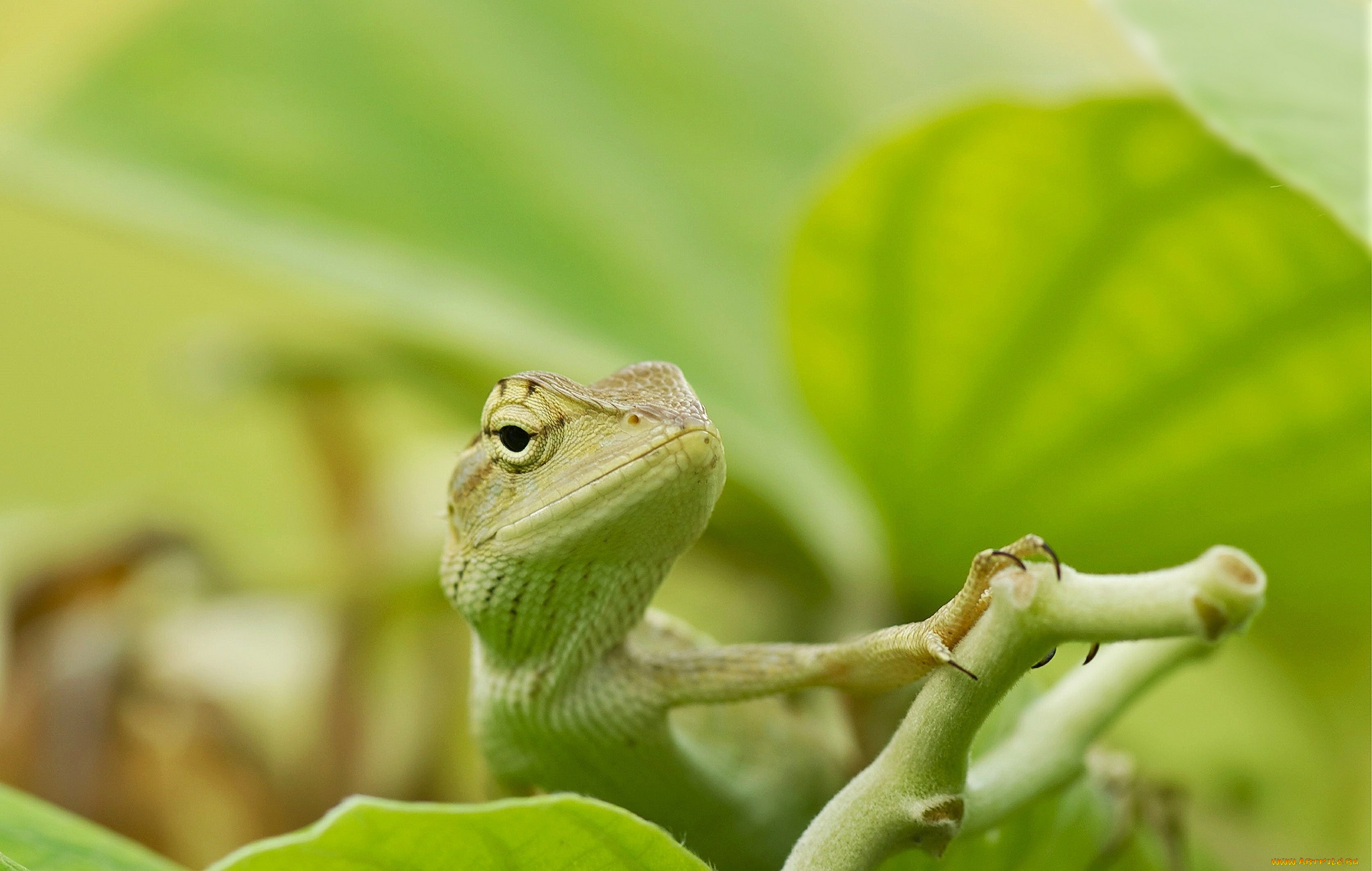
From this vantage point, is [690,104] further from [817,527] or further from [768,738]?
[768,738]

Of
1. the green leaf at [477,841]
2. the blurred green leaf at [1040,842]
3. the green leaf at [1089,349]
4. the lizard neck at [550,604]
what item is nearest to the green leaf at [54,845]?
the green leaf at [477,841]

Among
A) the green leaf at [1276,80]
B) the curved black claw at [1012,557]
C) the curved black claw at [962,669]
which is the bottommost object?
the curved black claw at [962,669]

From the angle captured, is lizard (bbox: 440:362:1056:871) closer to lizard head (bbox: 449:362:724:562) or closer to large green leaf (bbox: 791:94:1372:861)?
lizard head (bbox: 449:362:724:562)

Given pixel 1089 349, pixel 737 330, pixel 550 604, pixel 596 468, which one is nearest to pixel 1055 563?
pixel 596 468

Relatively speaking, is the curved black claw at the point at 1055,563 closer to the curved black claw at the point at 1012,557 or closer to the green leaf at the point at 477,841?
the curved black claw at the point at 1012,557

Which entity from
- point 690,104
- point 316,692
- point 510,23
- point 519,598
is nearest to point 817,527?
point 519,598

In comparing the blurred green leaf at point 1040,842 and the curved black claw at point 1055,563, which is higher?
the curved black claw at point 1055,563

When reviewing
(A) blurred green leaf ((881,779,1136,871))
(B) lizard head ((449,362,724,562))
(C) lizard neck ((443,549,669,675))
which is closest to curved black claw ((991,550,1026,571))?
(A) blurred green leaf ((881,779,1136,871))
